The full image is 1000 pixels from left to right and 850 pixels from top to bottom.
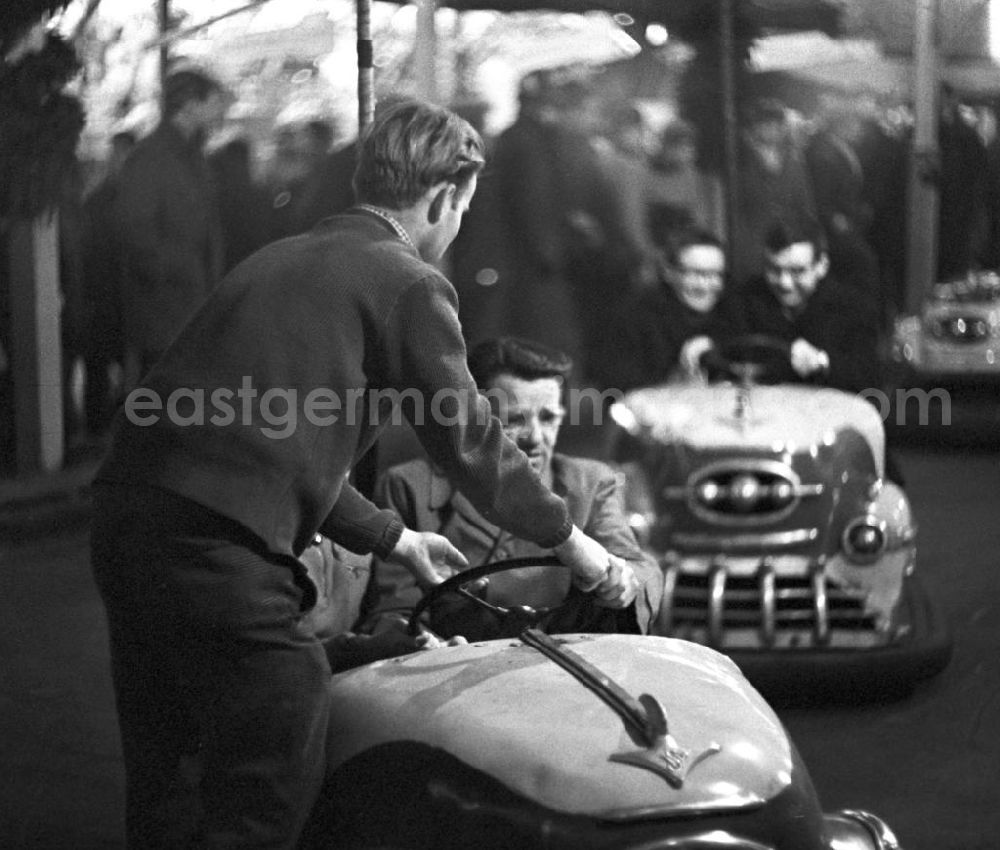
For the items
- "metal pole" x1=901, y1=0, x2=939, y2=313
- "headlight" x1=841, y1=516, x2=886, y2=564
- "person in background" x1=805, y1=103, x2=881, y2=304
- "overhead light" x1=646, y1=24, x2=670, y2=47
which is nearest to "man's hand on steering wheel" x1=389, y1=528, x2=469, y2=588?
"headlight" x1=841, y1=516, x2=886, y2=564

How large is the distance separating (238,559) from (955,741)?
2.52 metres

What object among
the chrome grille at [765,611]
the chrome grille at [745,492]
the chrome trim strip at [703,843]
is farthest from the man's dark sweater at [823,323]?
the chrome trim strip at [703,843]

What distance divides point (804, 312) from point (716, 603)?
1.27 metres

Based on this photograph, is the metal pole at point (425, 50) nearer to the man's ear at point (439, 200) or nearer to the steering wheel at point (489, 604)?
the steering wheel at point (489, 604)

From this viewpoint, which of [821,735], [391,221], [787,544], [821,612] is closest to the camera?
[391,221]

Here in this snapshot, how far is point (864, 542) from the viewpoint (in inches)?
173

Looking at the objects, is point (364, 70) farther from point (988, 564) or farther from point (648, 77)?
point (648, 77)

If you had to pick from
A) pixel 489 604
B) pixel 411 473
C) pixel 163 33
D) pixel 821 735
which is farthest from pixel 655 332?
pixel 489 604

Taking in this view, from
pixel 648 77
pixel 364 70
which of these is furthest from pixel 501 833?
pixel 648 77

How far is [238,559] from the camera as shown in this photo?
1.96 metres

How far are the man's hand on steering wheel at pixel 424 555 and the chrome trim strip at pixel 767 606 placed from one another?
2.07m

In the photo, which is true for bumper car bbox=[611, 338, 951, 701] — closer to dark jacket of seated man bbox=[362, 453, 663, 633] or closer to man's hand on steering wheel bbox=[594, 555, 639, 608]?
dark jacket of seated man bbox=[362, 453, 663, 633]

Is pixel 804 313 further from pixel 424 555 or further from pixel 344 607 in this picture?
pixel 424 555

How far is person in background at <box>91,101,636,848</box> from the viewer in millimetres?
1949
